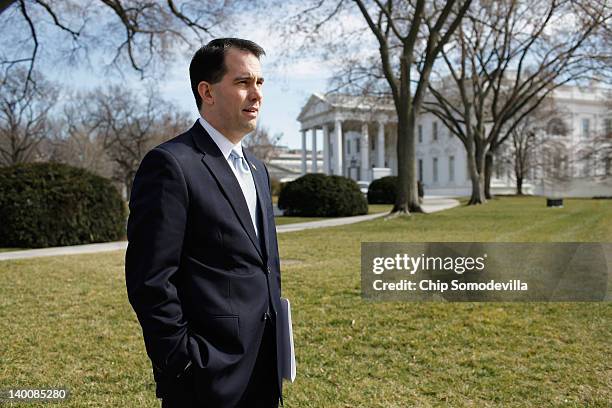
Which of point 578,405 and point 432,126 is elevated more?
point 432,126

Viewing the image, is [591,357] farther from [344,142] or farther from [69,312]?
[344,142]

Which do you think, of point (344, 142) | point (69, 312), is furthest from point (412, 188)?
point (344, 142)

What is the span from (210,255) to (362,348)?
3268 mm

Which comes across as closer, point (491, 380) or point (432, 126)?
point (491, 380)

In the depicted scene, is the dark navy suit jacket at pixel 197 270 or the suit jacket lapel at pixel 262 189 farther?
the suit jacket lapel at pixel 262 189

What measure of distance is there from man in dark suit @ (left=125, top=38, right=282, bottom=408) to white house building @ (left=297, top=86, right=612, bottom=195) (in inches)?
2002

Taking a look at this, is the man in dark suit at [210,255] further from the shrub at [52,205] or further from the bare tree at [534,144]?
the bare tree at [534,144]

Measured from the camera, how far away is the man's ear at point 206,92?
2.12 meters

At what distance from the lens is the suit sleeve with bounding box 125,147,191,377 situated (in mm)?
1871

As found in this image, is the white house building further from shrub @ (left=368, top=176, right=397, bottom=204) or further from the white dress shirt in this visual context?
the white dress shirt

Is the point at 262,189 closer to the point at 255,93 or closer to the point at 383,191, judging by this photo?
the point at 255,93

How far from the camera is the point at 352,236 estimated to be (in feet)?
46.4

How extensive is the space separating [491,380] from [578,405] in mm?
623

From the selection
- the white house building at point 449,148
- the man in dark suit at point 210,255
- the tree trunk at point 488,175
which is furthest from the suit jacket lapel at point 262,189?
the white house building at point 449,148
